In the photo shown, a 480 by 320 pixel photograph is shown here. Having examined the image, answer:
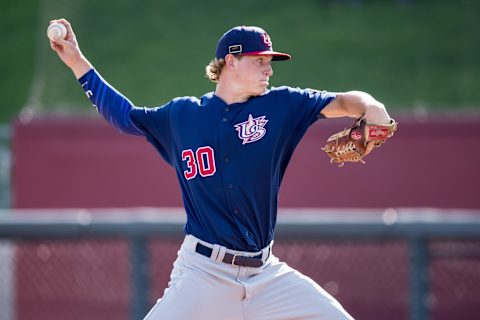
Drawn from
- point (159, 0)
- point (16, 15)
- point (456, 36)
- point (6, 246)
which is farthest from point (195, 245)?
point (16, 15)

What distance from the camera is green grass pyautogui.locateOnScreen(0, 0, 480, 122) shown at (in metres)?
12.4

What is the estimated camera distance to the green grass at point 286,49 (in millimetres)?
12383

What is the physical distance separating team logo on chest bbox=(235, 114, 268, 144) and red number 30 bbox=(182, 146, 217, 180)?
0.55 feet

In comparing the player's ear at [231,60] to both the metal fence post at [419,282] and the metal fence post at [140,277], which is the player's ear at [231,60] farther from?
the metal fence post at [140,277]

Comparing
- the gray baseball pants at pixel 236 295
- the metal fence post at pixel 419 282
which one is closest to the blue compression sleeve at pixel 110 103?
the gray baseball pants at pixel 236 295

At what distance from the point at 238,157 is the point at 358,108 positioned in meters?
0.60

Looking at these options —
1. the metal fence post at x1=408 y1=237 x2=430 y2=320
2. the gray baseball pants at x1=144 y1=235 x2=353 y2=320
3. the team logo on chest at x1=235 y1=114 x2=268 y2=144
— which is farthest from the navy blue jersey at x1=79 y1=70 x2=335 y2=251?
the metal fence post at x1=408 y1=237 x2=430 y2=320

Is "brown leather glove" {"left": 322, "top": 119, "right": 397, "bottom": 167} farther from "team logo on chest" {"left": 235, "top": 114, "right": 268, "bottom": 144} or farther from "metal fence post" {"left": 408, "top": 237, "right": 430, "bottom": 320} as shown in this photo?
"metal fence post" {"left": 408, "top": 237, "right": 430, "bottom": 320}

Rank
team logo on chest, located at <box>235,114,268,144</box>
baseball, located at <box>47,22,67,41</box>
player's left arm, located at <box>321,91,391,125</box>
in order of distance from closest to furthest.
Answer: player's left arm, located at <box>321,91,391,125</box>
team logo on chest, located at <box>235,114,268,144</box>
baseball, located at <box>47,22,67,41</box>

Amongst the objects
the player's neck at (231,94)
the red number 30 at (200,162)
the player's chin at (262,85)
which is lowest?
the red number 30 at (200,162)

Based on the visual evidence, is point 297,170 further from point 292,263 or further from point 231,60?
point 231,60

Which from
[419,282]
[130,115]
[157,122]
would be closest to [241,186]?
[157,122]

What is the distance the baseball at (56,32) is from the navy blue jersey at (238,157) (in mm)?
734

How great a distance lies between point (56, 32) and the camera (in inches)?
177
